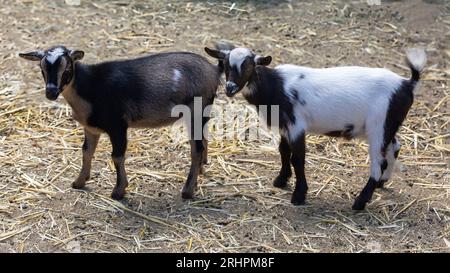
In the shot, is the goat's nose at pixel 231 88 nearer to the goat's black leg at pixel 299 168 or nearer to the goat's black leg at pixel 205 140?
the goat's black leg at pixel 205 140

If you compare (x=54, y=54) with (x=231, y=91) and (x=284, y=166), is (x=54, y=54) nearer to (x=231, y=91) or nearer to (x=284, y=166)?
(x=231, y=91)

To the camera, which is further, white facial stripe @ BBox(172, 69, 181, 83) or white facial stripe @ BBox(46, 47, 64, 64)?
white facial stripe @ BBox(172, 69, 181, 83)

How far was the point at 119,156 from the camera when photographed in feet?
21.9

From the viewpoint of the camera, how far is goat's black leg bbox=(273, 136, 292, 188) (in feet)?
22.7

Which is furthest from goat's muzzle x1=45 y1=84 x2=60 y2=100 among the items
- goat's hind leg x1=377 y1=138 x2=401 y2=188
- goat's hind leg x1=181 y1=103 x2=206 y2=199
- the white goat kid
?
goat's hind leg x1=377 y1=138 x2=401 y2=188

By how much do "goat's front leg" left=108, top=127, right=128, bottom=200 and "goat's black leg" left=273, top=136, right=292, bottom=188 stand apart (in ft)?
4.46

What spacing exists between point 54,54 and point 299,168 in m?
2.23

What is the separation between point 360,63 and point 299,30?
3.63 ft

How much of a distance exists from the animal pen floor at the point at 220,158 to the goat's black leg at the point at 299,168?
0.10 meters

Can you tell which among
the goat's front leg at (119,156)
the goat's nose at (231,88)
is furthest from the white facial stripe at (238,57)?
the goat's front leg at (119,156)

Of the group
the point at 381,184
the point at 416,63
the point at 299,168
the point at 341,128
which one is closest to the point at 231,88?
the point at 299,168

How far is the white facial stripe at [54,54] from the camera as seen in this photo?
629cm

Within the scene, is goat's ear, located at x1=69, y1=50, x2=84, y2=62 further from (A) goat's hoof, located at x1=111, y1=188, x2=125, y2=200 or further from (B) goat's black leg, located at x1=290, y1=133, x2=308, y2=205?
(B) goat's black leg, located at x1=290, y1=133, x2=308, y2=205

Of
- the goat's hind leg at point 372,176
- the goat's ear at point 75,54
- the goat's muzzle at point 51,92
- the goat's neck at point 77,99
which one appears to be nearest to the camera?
the goat's muzzle at point 51,92
